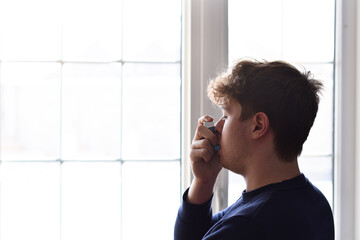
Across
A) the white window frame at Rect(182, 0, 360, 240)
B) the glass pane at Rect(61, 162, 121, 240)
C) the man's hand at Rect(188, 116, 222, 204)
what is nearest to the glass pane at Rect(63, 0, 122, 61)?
the white window frame at Rect(182, 0, 360, 240)

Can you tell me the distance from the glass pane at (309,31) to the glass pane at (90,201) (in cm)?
74

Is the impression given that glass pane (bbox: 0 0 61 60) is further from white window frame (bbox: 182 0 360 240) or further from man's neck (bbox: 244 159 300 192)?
man's neck (bbox: 244 159 300 192)

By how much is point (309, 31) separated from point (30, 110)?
100 centimetres

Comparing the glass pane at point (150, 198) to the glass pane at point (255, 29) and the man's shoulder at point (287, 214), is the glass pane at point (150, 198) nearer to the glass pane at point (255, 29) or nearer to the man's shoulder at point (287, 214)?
the glass pane at point (255, 29)

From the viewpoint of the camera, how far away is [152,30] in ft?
5.31

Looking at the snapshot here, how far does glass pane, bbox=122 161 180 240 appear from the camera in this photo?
1646 millimetres

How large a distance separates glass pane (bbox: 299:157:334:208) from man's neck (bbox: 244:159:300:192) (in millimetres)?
573

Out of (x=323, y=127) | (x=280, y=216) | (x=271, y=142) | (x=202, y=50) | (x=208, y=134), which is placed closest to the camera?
(x=280, y=216)

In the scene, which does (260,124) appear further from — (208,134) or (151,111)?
(151,111)

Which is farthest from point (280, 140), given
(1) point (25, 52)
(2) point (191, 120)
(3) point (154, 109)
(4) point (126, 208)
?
(1) point (25, 52)

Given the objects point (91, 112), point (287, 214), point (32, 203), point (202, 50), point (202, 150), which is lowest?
point (32, 203)

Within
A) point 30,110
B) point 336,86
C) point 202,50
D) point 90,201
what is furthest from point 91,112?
point 336,86

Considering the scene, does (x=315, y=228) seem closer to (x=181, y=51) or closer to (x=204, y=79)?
(x=204, y=79)

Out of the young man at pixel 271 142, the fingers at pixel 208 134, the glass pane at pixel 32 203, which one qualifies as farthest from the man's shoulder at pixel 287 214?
the glass pane at pixel 32 203
